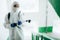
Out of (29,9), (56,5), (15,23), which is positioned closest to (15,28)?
(15,23)

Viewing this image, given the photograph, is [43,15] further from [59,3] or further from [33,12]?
[59,3]

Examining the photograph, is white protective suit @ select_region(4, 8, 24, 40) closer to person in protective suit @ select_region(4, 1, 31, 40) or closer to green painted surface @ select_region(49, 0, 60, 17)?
person in protective suit @ select_region(4, 1, 31, 40)

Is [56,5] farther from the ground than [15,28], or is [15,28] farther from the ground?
[56,5]

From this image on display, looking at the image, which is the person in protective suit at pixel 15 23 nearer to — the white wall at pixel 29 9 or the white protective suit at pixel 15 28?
the white protective suit at pixel 15 28

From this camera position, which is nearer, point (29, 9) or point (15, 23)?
point (15, 23)

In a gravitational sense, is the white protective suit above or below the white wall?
below

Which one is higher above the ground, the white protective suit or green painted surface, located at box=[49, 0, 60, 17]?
green painted surface, located at box=[49, 0, 60, 17]

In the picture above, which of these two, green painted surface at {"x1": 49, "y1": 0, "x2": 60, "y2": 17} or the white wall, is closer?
green painted surface at {"x1": 49, "y1": 0, "x2": 60, "y2": 17}

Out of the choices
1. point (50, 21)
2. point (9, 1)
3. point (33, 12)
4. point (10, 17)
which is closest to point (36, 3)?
point (33, 12)

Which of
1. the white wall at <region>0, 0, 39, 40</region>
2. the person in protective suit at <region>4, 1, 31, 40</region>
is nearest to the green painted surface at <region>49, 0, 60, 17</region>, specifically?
the person in protective suit at <region>4, 1, 31, 40</region>

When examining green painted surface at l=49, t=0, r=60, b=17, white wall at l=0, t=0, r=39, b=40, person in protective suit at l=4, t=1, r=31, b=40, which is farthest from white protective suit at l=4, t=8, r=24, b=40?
white wall at l=0, t=0, r=39, b=40

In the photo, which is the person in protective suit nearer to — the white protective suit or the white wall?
the white protective suit

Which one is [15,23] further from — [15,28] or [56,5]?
[56,5]

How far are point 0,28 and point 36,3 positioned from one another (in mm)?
610
